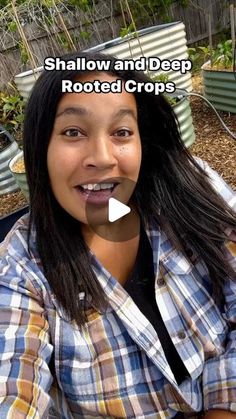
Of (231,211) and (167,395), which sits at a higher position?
(231,211)

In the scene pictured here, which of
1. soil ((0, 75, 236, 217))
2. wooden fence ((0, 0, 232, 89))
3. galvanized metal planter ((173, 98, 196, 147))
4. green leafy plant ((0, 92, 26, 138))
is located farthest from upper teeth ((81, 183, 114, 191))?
green leafy plant ((0, 92, 26, 138))

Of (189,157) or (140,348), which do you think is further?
(189,157)

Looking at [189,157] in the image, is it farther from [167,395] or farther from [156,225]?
[167,395]

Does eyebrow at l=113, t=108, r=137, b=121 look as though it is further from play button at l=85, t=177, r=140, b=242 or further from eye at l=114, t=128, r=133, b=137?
play button at l=85, t=177, r=140, b=242

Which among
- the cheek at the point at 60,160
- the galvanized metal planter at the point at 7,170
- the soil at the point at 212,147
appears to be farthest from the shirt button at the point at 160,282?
the galvanized metal planter at the point at 7,170

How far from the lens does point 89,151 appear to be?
3.00 feet

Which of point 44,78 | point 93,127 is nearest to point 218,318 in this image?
point 93,127

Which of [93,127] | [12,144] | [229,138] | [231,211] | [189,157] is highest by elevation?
[93,127]

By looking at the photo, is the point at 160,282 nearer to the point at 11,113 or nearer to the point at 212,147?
the point at 212,147

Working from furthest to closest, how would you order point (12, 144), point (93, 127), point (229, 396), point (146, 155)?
point (12, 144) → point (146, 155) → point (229, 396) → point (93, 127)

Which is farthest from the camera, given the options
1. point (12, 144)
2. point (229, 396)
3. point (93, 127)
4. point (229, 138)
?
point (12, 144)

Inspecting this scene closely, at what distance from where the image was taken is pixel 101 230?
110cm

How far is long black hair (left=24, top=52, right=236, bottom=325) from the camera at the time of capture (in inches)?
37.3

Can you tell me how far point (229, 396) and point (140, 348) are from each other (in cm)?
26
